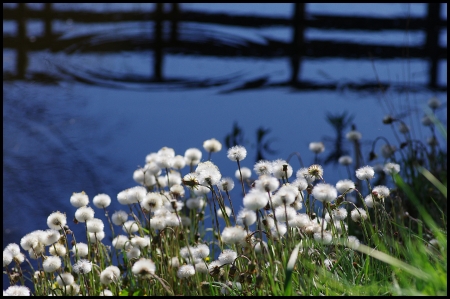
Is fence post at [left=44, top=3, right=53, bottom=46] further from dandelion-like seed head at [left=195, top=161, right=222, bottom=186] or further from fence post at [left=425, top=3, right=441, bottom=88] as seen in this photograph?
dandelion-like seed head at [left=195, top=161, right=222, bottom=186]

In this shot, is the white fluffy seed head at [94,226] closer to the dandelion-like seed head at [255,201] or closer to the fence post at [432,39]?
the dandelion-like seed head at [255,201]

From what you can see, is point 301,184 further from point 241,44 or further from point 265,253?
point 241,44

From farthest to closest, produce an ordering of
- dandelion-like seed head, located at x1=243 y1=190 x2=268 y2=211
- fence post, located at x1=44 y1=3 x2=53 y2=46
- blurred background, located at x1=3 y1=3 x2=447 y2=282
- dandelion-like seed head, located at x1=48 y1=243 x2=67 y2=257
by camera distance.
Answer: fence post, located at x1=44 y1=3 x2=53 y2=46 → blurred background, located at x1=3 y1=3 x2=447 y2=282 → dandelion-like seed head, located at x1=48 y1=243 x2=67 y2=257 → dandelion-like seed head, located at x1=243 y1=190 x2=268 y2=211

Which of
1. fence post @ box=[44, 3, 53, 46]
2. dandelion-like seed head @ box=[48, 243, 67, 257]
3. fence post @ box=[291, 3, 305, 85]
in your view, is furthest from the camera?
fence post @ box=[44, 3, 53, 46]

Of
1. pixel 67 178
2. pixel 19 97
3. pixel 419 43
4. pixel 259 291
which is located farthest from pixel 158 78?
pixel 259 291

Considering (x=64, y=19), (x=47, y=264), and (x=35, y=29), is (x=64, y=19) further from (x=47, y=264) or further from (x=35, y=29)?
(x=47, y=264)

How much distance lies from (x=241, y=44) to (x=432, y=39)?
2113 millimetres

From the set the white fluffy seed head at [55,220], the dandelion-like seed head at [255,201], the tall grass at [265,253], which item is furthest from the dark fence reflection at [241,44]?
the dandelion-like seed head at [255,201]

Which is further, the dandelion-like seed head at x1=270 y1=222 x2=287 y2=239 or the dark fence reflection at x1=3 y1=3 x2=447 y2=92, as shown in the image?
the dark fence reflection at x1=3 y1=3 x2=447 y2=92

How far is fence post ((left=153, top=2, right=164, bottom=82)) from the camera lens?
5.93 meters

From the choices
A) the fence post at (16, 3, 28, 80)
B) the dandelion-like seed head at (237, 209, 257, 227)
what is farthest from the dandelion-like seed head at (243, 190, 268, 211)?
Result: the fence post at (16, 3, 28, 80)

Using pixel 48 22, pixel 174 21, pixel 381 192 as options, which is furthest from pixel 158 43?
pixel 381 192

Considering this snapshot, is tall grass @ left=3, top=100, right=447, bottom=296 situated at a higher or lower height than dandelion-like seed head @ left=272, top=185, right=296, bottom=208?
lower

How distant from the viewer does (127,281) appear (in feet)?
8.68
